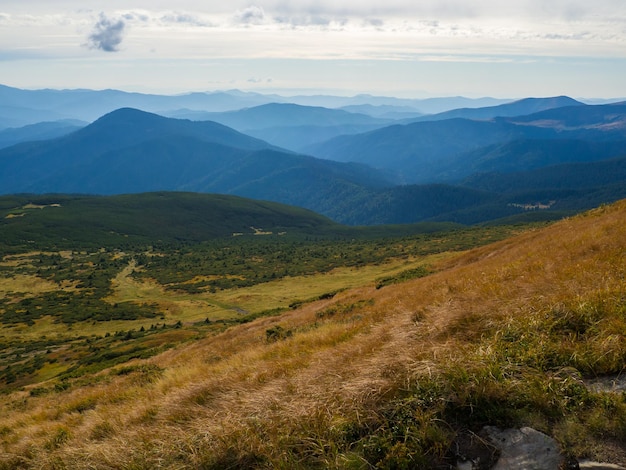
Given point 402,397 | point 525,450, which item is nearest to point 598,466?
point 525,450

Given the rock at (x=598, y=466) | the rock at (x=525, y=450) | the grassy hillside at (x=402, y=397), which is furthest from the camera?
the grassy hillside at (x=402, y=397)

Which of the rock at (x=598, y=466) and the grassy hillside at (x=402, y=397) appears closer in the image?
the rock at (x=598, y=466)

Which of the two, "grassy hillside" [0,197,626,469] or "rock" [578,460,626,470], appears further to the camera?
"grassy hillside" [0,197,626,469]

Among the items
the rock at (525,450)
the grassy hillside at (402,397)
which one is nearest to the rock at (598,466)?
the grassy hillside at (402,397)

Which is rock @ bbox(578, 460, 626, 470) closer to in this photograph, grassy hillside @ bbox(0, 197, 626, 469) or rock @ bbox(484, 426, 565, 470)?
grassy hillside @ bbox(0, 197, 626, 469)

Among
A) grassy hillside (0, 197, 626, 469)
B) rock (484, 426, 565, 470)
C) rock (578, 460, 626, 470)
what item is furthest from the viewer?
grassy hillside (0, 197, 626, 469)

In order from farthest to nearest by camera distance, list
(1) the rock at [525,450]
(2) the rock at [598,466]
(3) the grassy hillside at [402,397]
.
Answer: (3) the grassy hillside at [402,397] → (1) the rock at [525,450] → (2) the rock at [598,466]

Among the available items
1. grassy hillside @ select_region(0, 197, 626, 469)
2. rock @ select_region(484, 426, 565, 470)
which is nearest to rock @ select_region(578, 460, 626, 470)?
grassy hillside @ select_region(0, 197, 626, 469)

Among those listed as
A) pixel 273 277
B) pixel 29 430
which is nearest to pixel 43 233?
pixel 273 277

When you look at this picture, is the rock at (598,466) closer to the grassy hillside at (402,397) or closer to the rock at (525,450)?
the grassy hillside at (402,397)

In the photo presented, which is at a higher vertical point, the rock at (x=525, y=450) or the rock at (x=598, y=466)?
the rock at (x=598, y=466)
